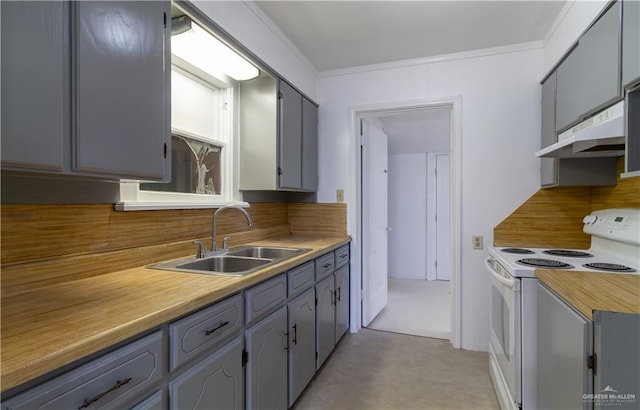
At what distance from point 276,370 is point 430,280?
3.77 m

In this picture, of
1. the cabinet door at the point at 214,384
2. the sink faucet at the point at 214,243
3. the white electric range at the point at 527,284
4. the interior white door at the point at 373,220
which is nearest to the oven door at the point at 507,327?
the white electric range at the point at 527,284

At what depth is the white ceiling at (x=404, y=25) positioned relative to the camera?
201 cm

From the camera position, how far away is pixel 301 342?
185cm

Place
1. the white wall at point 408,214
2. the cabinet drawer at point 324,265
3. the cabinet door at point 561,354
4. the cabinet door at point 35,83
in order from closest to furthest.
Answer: the cabinet door at point 35,83, the cabinet door at point 561,354, the cabinet drawer at point 324,265, the white wall at point 408,214

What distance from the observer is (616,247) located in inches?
69.7

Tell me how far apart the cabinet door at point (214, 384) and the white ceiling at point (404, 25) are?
1.99 m

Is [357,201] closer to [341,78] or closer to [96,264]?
[341,78]

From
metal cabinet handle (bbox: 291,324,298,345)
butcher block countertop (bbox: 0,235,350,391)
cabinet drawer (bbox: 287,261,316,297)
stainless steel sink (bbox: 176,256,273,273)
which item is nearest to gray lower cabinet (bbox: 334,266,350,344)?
cabinet drawer (bbox: 287,261,316,297)

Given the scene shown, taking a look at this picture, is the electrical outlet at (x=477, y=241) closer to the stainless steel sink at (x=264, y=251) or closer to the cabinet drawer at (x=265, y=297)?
the stainless steel sink at (x=264, y=251)

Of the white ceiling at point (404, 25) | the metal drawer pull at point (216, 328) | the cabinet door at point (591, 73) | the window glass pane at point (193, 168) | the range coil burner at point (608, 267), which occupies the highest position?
the white ceiling at point (404, 25)

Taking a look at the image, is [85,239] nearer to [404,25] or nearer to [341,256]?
[341,256]

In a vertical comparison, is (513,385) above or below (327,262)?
below

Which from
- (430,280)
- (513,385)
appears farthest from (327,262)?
(430,280)

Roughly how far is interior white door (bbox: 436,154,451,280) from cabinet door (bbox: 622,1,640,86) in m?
3.47
